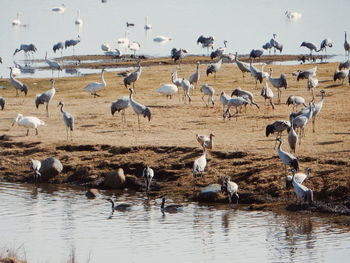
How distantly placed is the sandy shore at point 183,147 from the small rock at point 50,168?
24 cm

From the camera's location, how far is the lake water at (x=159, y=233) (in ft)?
56.3

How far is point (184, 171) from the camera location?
2383 centimetres

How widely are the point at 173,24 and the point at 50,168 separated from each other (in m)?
61.2

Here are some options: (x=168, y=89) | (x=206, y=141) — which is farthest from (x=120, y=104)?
(x=206, y=141)

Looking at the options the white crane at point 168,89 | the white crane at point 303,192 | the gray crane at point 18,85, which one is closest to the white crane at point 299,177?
the white crane at point 303,192

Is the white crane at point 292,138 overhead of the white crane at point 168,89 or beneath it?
beneath

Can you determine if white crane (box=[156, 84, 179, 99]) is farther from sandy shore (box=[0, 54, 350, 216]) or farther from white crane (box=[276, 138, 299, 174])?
white crane (box=[276, 138, 299, 174])

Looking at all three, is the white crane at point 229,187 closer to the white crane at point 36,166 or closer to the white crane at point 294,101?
the white crane at point 36,166

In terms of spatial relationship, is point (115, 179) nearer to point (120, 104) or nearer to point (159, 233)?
point (159, 233)

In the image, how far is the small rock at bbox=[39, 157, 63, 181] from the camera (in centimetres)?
2484

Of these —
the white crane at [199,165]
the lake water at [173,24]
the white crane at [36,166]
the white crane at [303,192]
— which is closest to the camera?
the white crane at [303,192]

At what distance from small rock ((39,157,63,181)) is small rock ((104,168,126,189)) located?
1.87 meters

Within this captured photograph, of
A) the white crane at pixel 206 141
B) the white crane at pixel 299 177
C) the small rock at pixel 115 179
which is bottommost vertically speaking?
the small rock at pixel 115 179

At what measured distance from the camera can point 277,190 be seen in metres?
21.7
